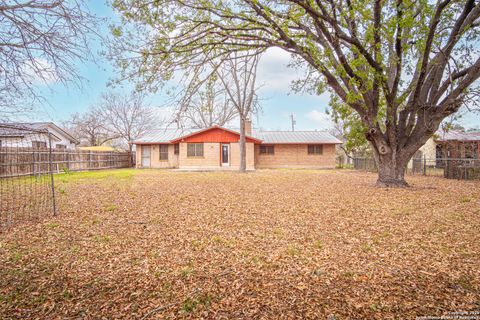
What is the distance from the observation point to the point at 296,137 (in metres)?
26.3

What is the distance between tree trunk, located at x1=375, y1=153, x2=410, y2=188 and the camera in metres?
9.71

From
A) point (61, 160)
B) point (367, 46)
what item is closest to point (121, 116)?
point (61, 160)

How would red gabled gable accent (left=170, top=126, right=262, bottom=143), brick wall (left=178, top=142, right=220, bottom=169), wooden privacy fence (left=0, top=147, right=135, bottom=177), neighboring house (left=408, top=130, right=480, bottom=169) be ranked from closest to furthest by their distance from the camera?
wooden privacy fence (left=0, top=147, right=135, bottom=177), neighboring house (left=408, top=130, right=480, bottom=169), red gabled gable accent (left=170, top=126, right=262, bottom=143), brick wall (left=178, top=142, right=220, bottom=169)

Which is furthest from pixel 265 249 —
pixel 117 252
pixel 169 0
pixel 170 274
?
pixel 169 0

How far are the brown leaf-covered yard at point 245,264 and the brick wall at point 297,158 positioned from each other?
19033 mm

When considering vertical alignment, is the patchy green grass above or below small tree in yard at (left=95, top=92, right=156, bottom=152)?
below

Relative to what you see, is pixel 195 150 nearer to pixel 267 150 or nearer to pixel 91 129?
pixel 267 150

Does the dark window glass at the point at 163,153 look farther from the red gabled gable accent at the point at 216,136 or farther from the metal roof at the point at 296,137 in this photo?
the metal roof at the point at 296,137

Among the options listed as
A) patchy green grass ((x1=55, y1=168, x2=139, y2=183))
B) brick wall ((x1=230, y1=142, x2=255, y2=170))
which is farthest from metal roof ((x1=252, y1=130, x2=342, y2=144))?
patchy green grass ((x1=55, y1=168, x2=139, y2=183))

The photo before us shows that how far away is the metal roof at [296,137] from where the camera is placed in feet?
81.5

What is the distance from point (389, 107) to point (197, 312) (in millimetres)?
9509

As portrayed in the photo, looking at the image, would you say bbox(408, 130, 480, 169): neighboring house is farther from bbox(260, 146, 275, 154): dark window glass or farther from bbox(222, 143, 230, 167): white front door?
bbox(222, 143, 230, 167): white front door

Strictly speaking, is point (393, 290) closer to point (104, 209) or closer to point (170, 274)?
point (170, 274)

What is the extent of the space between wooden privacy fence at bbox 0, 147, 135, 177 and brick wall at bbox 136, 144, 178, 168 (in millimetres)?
2266
